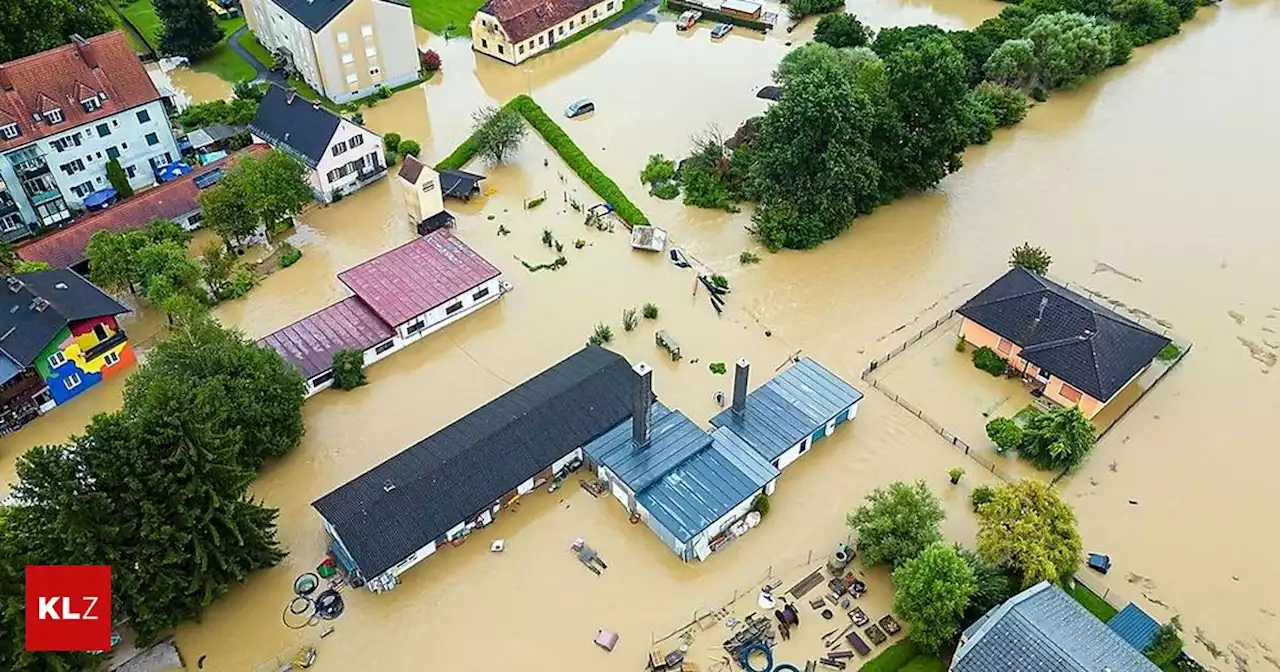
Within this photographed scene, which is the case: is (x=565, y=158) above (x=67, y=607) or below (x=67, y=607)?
below

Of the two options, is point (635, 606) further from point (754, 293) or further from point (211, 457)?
point (754, 293)

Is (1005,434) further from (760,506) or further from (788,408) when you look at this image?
(760,506)

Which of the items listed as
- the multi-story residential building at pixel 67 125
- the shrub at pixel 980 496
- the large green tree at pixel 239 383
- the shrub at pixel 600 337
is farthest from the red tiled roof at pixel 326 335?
the shrub at pixel 980 496

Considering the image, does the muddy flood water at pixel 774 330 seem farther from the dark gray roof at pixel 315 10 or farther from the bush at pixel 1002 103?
the dark gray roof at pixel 315 10

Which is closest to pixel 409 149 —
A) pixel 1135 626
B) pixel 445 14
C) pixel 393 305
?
pixel 393 305

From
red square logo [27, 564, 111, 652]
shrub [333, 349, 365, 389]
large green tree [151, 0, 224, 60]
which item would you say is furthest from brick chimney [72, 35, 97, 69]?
red square logo [27, 564, 111, 652]
